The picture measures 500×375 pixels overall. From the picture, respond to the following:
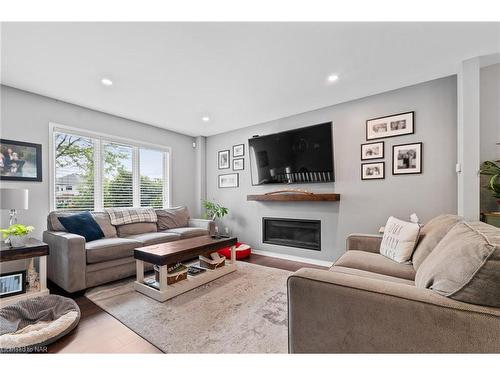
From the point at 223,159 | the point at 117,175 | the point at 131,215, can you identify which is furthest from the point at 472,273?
the point at 117,175

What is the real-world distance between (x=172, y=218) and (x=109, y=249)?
1.49m

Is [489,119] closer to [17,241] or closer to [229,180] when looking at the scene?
[229,180]

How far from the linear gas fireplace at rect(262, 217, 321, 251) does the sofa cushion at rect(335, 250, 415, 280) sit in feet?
5.01

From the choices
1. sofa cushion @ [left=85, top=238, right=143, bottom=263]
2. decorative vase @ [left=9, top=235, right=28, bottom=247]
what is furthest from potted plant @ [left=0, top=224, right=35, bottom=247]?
sofa cushion @ [left=85, top=238, right=143, bottom=263]

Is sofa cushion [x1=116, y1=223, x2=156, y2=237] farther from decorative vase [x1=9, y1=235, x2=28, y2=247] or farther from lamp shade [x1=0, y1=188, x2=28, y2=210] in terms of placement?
lamp shade [x1=0, y1=188, x2=28, y2=210]

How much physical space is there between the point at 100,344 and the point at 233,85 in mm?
2803

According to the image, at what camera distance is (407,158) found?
2793mm

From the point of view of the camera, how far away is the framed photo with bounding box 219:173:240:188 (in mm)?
4551

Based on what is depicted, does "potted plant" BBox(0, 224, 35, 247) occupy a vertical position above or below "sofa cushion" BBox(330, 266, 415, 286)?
above

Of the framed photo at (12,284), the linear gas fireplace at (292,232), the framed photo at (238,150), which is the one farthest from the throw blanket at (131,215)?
the linear gas fireplace at (292,232)

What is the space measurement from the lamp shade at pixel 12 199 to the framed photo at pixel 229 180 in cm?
306

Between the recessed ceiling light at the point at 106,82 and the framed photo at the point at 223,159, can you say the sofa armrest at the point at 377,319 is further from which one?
the framed photo at the point at 223,159

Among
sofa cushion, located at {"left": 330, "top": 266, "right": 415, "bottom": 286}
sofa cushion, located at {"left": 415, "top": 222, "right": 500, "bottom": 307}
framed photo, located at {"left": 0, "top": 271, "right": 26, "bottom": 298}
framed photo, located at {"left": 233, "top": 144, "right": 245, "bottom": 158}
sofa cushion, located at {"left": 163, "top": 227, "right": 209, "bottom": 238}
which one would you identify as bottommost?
framed photo, located at {"left": 0, "top": 271, "right": 26, "bottom": 298}

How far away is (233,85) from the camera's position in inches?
108
